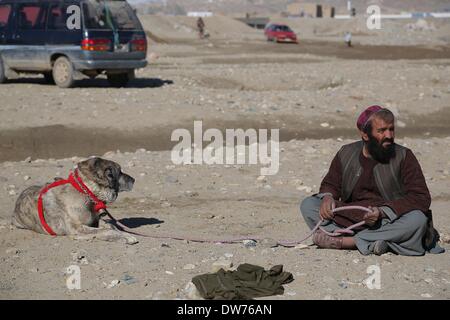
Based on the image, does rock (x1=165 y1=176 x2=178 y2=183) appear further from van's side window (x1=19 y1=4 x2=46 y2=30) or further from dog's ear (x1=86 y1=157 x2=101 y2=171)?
van's side window (x1=19 y1=4 x2=46 y2=30)

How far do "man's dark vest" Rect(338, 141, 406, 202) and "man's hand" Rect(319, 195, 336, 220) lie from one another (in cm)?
21

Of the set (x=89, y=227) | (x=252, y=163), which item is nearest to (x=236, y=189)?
(x=252, y=163)

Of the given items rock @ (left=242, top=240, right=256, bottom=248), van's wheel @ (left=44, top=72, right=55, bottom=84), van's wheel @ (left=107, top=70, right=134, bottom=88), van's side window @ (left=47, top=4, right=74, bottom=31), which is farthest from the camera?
van's wheel @ (left=44, top=72, right=55, bottom=84)

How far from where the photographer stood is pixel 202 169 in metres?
11.0

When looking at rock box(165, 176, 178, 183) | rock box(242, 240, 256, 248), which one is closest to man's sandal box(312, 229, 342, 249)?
rock box(242, 240, 256, 248)

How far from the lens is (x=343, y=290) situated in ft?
19.3

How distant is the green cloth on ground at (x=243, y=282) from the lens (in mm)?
5695

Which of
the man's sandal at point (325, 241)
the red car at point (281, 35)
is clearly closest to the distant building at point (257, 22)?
the red car at point (281, 35)

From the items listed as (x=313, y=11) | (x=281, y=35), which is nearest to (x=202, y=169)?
(x=281, y=35)

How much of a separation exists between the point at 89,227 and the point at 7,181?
3.17 m

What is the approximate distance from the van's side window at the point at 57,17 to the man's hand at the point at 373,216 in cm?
1346

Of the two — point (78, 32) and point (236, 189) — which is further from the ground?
point (78, 32)

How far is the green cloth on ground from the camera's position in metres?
5.70

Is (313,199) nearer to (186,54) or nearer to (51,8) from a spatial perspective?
(51,8)
